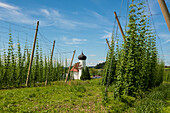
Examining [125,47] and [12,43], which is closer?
[125,47]

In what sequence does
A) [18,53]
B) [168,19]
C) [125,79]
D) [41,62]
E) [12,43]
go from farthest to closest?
[41,62], [18,53], [12,43], [125,79], [168,19]

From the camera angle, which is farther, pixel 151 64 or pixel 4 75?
pixel 4 75

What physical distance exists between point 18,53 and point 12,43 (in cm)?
135

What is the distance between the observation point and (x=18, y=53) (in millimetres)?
13352

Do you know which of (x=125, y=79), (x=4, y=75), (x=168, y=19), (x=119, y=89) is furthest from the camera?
(x=4, y=75)

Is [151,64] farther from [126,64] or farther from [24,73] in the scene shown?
[24,73]

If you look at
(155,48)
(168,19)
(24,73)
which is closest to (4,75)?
(24,73)

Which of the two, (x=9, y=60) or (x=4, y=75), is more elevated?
(x=9, y=60)

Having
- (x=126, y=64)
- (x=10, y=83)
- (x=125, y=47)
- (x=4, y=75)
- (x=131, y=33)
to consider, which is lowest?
(x=10, y=83)

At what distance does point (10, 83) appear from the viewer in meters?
12.2

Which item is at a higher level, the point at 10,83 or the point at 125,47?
the point at 125,47

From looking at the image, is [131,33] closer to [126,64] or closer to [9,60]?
[126,64]

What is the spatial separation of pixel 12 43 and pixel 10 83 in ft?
12.8

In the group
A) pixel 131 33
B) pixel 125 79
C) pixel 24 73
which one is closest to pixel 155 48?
pixel 131 33
